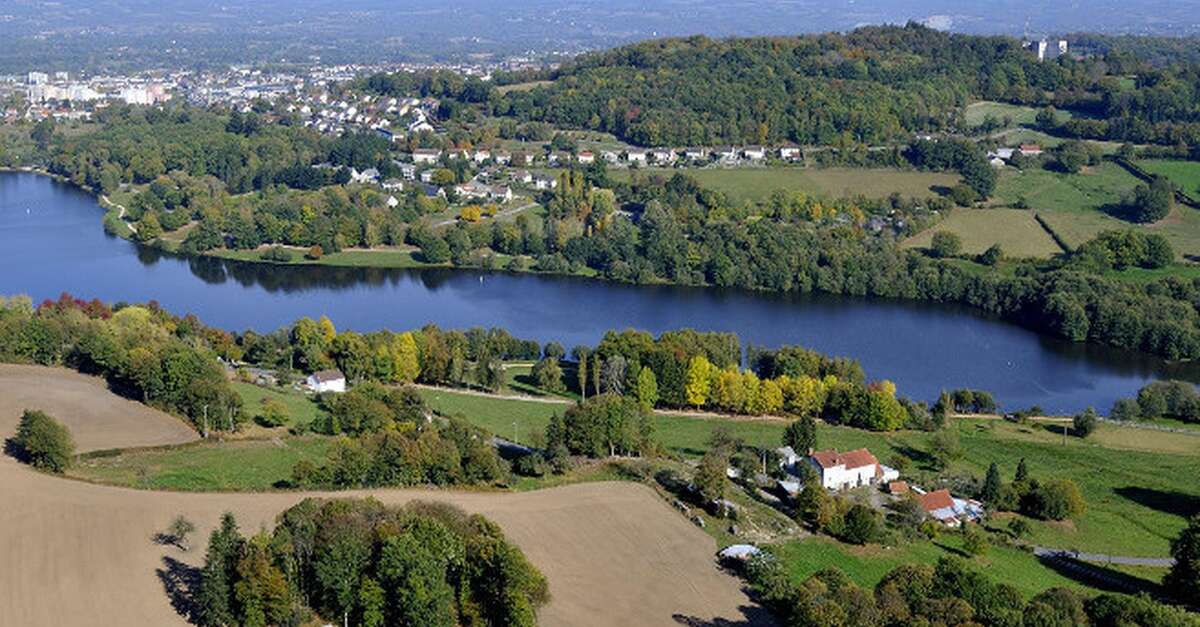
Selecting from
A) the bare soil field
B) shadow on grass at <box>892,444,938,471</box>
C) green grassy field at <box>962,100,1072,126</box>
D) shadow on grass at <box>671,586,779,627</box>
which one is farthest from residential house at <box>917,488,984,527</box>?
green grassy field at <box>962,100,1072,126</box>

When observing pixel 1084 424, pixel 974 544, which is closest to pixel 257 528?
pixel 974 544

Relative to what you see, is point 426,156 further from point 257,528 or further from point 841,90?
point 257,528

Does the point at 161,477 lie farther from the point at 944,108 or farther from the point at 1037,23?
the point at 1037,23

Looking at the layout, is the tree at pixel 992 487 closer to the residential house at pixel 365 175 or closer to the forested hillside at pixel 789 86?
the residential house at pixel 365 175

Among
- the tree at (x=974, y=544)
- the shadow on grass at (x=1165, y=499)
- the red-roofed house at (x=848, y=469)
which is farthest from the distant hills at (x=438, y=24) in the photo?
the tree at (x=974, y=544)

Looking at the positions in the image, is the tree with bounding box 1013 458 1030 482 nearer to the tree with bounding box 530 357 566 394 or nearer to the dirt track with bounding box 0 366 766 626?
the dirt track with bounding box 0 366 766 626
